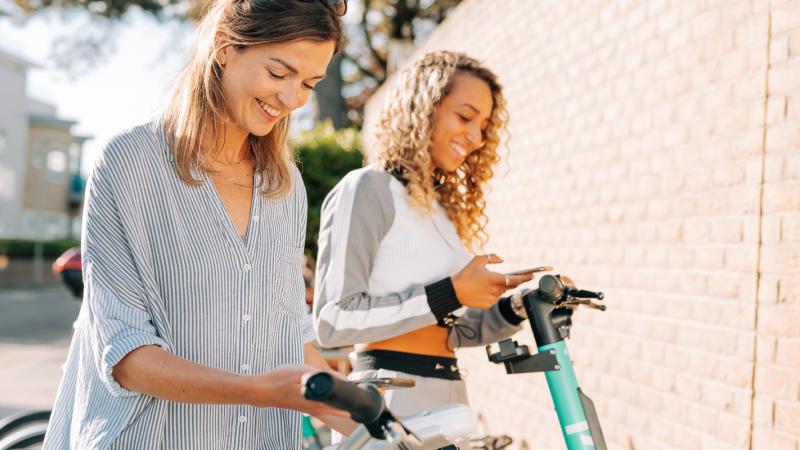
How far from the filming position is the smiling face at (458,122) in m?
2.75

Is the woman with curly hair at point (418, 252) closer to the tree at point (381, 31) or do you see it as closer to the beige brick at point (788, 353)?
the beige brick at point (788, 353)

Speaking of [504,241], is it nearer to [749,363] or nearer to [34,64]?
[749,363]

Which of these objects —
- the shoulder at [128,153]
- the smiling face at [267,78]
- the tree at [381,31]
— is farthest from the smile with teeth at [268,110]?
the tree at [381,31]

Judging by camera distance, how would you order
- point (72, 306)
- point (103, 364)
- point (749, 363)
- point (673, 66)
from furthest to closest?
point (72, 306) → point (673, 66) → point (749, 363) → point (103, 364)

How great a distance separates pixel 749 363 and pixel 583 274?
59.5 inches

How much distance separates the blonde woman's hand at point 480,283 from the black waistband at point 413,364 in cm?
25

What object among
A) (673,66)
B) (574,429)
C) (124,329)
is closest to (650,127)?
(673,66)

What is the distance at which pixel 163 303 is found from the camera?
1602 millimetres

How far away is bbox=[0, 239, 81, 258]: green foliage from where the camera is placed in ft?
96.6

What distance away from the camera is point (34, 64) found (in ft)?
115

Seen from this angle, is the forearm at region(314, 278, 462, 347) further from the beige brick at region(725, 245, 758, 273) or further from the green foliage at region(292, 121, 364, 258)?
the green foliage at region(292, 121, 364, 258)

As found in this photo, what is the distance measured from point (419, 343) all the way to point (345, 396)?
4.35ft

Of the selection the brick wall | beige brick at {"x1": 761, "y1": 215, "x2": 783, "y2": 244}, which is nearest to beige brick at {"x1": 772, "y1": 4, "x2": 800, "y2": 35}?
the brick wall

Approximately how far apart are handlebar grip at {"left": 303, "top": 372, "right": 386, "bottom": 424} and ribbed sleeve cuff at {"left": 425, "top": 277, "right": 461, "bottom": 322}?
109 cm
